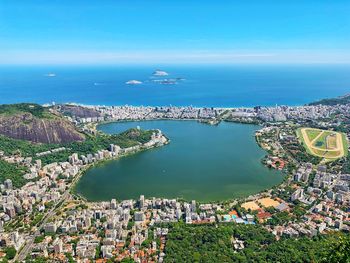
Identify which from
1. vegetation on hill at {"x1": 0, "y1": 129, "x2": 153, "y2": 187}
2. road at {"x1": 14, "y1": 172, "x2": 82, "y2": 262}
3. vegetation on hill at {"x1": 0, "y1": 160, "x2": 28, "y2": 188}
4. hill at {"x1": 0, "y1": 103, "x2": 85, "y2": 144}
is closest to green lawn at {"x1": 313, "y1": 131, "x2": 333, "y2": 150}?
vegetation on hill at {"x1": 0, "y1": 129, "x2": 153, "y2": 187}

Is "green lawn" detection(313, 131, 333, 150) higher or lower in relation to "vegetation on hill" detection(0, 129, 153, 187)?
higher

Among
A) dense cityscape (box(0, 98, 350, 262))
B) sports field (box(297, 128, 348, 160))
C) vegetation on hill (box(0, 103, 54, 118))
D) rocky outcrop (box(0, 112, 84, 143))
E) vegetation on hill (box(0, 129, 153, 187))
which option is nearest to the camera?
dense cityscape (box(0, 98, 350, 262))

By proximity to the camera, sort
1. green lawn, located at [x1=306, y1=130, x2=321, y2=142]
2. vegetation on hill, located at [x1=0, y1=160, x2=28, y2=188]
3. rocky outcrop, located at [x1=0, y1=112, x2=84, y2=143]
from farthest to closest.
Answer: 1. green lawn, located at [x1=306, y1=130, x2=321, y2=142]
2. rocky outcrop, located at [x1=0, y1=112, x2=84, y2=143]
3. vegetation on hill, located at [x1=0, y1=160, x2=28, y2=188]

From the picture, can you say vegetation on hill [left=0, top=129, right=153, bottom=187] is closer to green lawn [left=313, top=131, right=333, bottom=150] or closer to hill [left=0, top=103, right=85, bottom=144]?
hill [left=0, top=103, right=85, bottom=144]

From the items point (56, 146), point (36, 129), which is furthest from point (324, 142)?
point (36, 129)

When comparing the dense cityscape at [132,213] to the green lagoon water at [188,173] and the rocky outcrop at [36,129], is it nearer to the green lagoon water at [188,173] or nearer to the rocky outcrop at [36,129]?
the green lagoon water at [188,173]

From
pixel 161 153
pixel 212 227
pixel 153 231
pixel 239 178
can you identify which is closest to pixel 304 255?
pixel 212 227

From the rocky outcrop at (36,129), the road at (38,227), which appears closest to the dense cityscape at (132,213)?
the road at (38,227)

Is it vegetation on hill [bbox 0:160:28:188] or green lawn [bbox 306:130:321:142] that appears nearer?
vegetation on hill [bbox 0:160:28:188]
